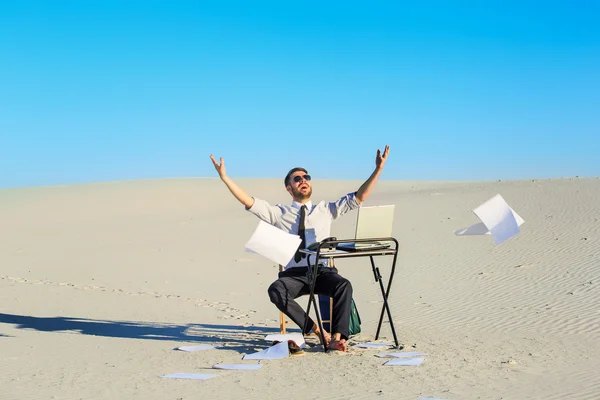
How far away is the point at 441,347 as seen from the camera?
738 cm

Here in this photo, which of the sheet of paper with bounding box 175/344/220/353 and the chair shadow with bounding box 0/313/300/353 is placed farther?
the chair shadow with bounding box 0/313/300/353

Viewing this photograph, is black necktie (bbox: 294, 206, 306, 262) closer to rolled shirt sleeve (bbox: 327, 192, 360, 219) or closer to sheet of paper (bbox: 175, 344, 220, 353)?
rolled shirt sleeve (bbox: 327, 192, 360, 219)

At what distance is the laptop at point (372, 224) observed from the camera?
6.75 m

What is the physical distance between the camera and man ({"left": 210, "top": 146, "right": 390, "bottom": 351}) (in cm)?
700

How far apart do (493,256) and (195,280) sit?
626cm

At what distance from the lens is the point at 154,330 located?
8.93 meters

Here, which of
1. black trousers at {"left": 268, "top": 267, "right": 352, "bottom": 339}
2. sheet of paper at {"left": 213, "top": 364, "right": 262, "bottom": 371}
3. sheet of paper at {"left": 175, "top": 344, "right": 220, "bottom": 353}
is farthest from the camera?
sheet of paper at {"left": 175, "top": 344, "right": 220, "bottom": 353}

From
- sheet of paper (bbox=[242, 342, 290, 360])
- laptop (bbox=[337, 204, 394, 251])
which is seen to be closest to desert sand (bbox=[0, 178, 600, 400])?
sheet of paper (bbox=[242, 342, 290, 360])

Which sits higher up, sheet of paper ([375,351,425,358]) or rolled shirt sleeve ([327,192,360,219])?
rolled shirt sleeve ([327,192,360,219])

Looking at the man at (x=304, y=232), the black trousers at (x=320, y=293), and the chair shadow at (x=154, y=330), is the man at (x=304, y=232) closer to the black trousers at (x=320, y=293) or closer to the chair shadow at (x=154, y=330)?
the black trousers at (x=320, y=293)

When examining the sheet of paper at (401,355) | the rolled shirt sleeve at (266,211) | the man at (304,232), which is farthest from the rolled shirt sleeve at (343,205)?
the sheet of paper at (401,355)

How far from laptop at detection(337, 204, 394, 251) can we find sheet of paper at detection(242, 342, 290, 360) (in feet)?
3.31

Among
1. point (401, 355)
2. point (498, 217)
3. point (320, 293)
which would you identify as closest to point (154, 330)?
point (320, 293)

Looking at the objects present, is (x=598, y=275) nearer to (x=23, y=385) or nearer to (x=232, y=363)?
(x=232, y=363)
